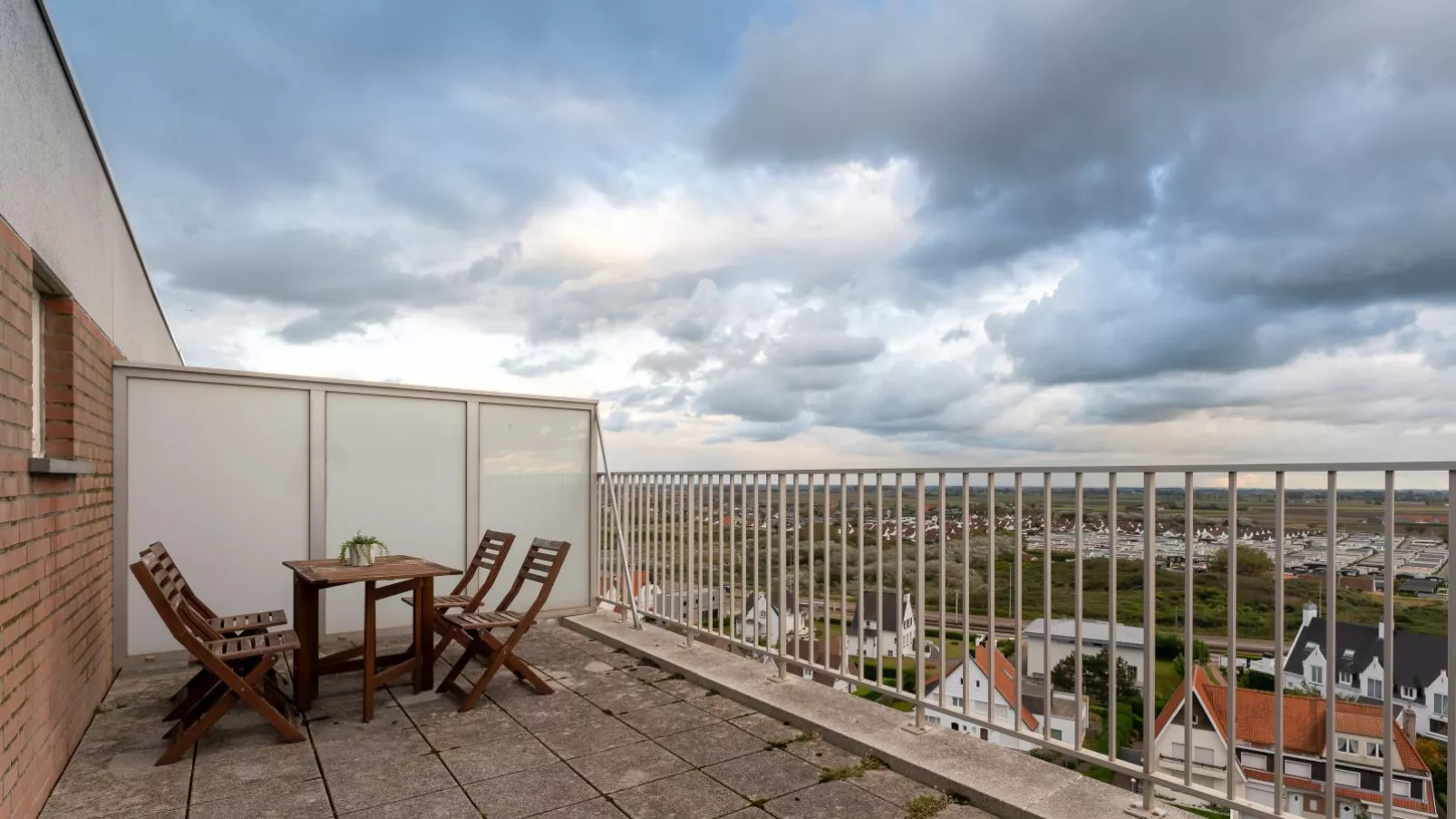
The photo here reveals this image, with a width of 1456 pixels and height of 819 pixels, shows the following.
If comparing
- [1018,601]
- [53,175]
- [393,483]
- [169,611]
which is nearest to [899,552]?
[1018,601]

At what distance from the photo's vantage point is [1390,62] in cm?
517

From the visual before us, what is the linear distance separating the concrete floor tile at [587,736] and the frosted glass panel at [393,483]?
2.91 m

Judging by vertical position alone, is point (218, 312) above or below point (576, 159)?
below

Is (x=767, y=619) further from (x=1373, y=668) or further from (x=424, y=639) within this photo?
(x=1373, y=668)

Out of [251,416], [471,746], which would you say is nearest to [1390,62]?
[471,746]

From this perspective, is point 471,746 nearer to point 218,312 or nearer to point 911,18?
point 911,18

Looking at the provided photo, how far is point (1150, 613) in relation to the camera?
8.12 ft

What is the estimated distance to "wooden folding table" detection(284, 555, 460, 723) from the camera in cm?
383

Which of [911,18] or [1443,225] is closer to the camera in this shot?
[1443,225]

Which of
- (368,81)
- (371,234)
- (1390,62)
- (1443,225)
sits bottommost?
(1443,225)

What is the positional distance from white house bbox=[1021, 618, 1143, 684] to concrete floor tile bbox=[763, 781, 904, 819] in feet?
2.63

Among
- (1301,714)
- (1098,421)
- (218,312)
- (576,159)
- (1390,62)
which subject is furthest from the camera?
(218,312)

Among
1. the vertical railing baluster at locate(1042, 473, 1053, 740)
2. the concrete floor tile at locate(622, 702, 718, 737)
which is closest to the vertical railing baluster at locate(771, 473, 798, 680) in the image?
the concrete floor tile at locate(622, 702, 718, 737)

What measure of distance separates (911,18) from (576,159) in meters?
3.47
